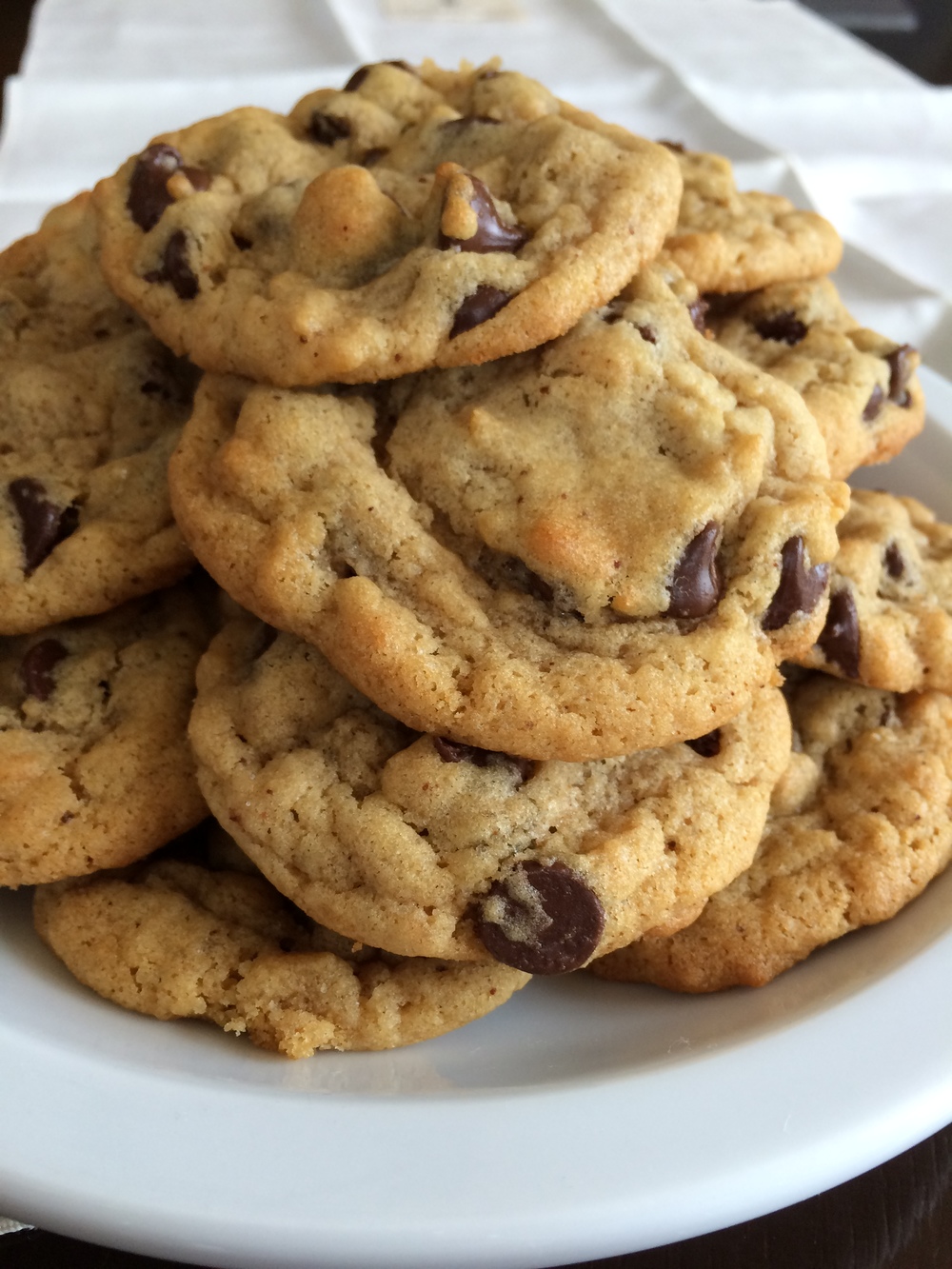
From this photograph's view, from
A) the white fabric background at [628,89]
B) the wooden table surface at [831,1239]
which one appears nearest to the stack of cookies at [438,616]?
the wooden table surface at [831,1239]

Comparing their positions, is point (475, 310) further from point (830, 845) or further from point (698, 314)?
point (830, 845)

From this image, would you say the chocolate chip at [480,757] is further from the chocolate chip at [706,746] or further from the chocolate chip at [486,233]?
the chocolate chip at [486,233]

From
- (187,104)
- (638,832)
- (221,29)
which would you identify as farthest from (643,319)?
(221,29)

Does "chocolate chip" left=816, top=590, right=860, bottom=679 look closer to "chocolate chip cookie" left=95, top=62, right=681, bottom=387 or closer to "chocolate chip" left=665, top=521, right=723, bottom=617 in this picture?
"chocolate chip" left=665, top=521, right=723, bottom=617

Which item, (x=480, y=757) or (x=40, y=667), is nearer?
(x=480, y=757)

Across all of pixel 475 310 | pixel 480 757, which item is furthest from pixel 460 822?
pixel 475 310

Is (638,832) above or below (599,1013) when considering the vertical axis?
above

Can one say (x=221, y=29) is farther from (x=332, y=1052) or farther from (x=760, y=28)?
(x=332, y=1052)

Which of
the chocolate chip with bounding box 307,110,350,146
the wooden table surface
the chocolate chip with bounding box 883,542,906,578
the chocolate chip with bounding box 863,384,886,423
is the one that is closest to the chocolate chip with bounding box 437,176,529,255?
the chocolate chip with bounding box 307,110,350,146
